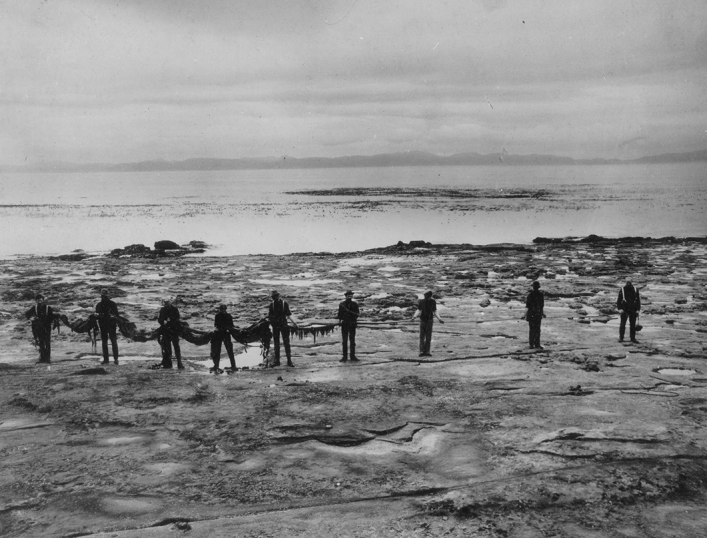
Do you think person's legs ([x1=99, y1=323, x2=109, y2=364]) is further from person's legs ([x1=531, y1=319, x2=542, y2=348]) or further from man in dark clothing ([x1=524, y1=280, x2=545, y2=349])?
person's legs ([x1=531, y1=319, x2=542, y2=348])

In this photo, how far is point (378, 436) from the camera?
905 cm

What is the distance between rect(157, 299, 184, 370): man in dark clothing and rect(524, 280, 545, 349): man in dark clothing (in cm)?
863

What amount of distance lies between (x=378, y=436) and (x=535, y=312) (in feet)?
22.6

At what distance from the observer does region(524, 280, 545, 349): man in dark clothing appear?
1421 centimetres

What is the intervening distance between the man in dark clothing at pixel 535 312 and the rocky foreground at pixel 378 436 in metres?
0.50

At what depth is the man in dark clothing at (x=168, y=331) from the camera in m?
13.1

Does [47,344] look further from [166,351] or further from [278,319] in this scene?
[278,319]

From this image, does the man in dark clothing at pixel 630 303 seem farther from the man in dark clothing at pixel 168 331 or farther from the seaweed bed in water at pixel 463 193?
the seaweed bed in water at pixel 463 193

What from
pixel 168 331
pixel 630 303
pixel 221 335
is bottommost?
pixel 221 335

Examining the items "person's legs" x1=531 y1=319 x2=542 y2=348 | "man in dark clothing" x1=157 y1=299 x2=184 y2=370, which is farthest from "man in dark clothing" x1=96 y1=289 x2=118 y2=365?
"person's legs" x1=531 y1=319 x2=542 y2=348

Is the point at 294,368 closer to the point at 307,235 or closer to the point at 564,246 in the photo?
the point at 564,246

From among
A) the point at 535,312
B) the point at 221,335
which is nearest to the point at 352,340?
the point at 221,335

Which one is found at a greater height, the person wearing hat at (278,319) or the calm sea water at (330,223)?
the calm sea water at (330,223)

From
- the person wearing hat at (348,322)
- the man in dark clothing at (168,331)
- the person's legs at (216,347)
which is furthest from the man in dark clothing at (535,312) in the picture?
the man in dark clothing at (168,331)
